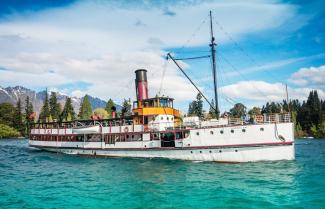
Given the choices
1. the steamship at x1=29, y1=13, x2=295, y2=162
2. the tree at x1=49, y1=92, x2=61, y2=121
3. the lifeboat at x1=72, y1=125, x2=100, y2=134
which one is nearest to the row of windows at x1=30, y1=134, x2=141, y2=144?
the steamship at x1=29, y1=13, x2=295, y2=162

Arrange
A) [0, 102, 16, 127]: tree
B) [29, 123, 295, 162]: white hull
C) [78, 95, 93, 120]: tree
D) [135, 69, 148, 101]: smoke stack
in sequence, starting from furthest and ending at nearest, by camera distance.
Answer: [0, 102, 16, 127]: tree
[78, 95, 93, 120]: tree
[135, 69, 148, 101]: smoke stack
[29, 123, 295, 162]: white hull

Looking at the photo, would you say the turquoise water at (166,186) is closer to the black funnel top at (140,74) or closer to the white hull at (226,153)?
the white hull at (226,153)

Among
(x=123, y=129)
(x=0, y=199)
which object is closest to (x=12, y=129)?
(x=123, y=129)

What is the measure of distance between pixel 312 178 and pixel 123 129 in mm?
20815

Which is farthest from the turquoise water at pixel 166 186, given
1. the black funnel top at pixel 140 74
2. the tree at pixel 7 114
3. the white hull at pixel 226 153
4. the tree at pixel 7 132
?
the tree at pixel 7 114

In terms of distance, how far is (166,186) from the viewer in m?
20.2

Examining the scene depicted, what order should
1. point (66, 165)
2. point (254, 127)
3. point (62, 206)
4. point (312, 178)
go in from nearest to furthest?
point (62, 206)
point (312, 178)
point (254, 127)
point (66, 165)

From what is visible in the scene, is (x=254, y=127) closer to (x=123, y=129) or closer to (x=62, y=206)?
(x=123, y=129)

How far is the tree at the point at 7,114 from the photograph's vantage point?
11734cm

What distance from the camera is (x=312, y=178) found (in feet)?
72.7

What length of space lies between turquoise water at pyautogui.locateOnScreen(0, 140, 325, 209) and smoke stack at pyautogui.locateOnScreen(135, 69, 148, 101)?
32.8 feet

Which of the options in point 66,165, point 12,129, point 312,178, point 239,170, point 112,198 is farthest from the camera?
point 12,129

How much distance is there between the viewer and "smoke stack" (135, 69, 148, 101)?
123 feet

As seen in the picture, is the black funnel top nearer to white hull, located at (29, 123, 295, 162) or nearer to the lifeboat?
white hull, located at (29, 123, 295, 162)
